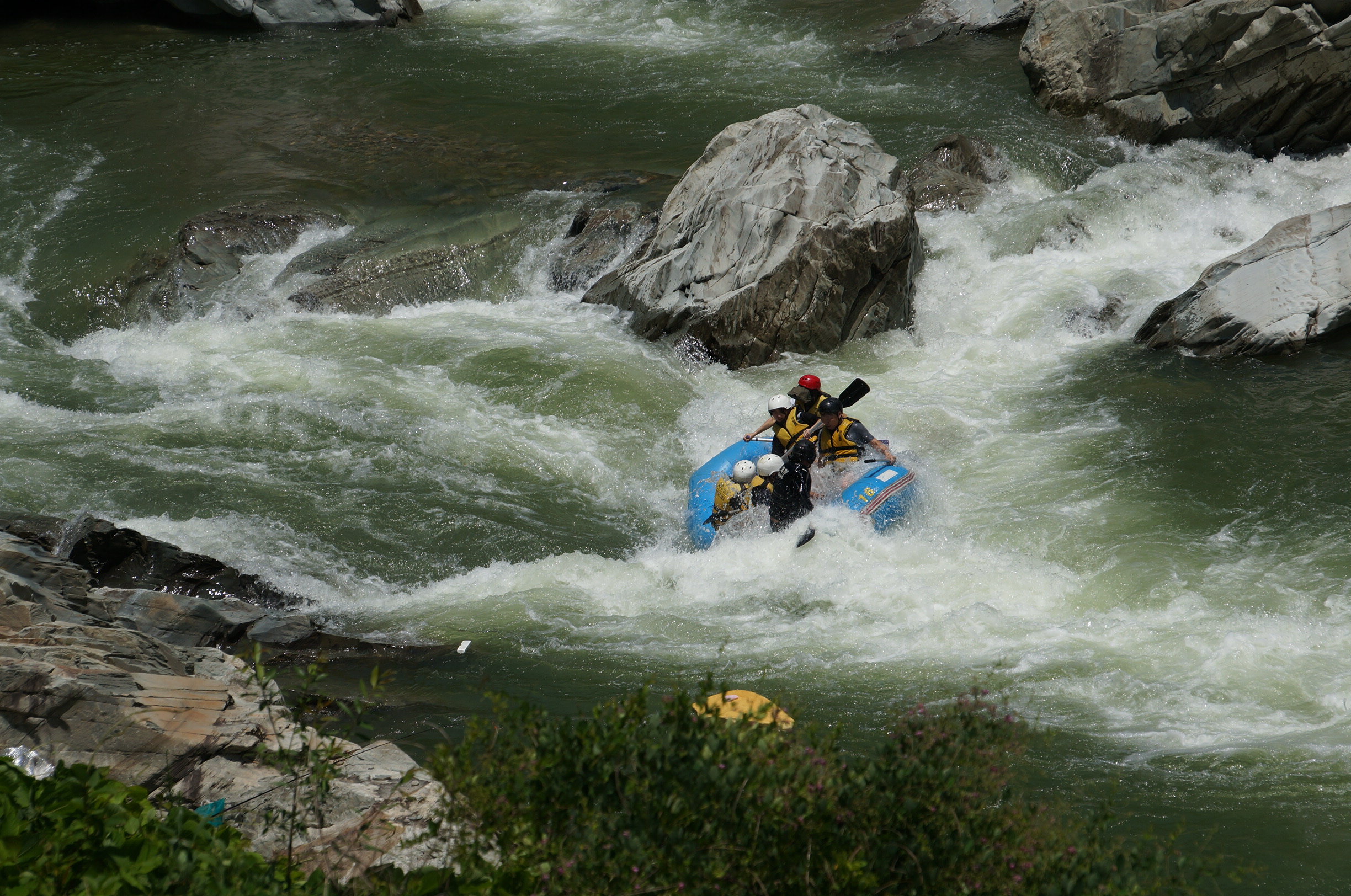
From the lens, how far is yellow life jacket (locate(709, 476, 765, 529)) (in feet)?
23.6

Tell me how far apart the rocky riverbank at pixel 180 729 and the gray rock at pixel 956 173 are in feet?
30.7

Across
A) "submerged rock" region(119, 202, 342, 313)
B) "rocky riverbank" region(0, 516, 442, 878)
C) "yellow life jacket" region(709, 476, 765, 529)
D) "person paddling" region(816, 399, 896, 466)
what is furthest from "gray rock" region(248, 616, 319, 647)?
"submerged rock" region(119, 202, 342, 313)

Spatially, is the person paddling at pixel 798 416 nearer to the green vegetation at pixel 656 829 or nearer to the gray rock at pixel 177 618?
the gray rock at pixel 177 618

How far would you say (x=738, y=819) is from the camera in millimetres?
2705

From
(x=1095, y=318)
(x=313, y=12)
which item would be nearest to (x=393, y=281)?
(x=1095, y=318)

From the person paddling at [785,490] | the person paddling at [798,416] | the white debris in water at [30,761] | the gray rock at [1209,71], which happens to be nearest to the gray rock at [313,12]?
the gray rock at [1209,71]

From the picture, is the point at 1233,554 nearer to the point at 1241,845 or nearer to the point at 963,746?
the point at 1241,845

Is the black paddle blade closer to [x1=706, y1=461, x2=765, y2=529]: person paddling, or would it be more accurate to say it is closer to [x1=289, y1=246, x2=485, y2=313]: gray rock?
[x1=706, y1=461, x2=765, y2=529]: person paddling

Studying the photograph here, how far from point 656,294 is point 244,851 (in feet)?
24.6

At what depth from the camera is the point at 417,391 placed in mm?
8922

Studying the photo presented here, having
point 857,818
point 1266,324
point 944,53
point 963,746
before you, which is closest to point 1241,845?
point 963,746

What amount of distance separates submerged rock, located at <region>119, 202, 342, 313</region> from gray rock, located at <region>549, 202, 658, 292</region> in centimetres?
254

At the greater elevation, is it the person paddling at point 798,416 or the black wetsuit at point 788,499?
the person paddling at point 798,416

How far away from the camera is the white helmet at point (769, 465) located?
7285 millimetres
